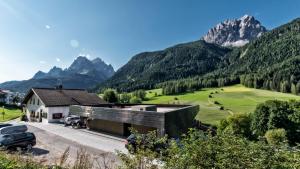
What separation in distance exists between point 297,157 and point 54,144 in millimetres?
23571

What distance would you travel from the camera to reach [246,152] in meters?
5.43

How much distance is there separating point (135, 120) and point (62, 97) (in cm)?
2489

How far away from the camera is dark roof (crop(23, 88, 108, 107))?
41344 mm

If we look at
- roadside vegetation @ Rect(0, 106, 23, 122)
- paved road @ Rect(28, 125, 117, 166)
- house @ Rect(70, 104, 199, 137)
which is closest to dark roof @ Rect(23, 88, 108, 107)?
house @ Rect(70, 104, 199, 137)

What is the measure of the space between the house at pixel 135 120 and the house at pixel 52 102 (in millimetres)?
6785

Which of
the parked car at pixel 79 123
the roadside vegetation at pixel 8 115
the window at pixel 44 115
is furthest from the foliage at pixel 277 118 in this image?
the roadside vegetation at pixel 8 115

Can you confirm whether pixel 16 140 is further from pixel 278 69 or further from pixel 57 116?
pixel 278 69

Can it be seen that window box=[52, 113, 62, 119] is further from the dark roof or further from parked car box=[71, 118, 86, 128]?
parked car box=[71, 118, 86, 128]

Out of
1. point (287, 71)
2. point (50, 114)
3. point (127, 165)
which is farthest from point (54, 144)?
point (287, 71)

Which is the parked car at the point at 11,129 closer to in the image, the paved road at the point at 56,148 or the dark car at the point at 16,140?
the dark car at the point at 16,140

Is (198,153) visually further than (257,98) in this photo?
No

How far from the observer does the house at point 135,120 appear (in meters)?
21.5

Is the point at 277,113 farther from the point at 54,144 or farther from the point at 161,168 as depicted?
the point at 161,168

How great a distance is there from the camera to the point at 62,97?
4375 cm
